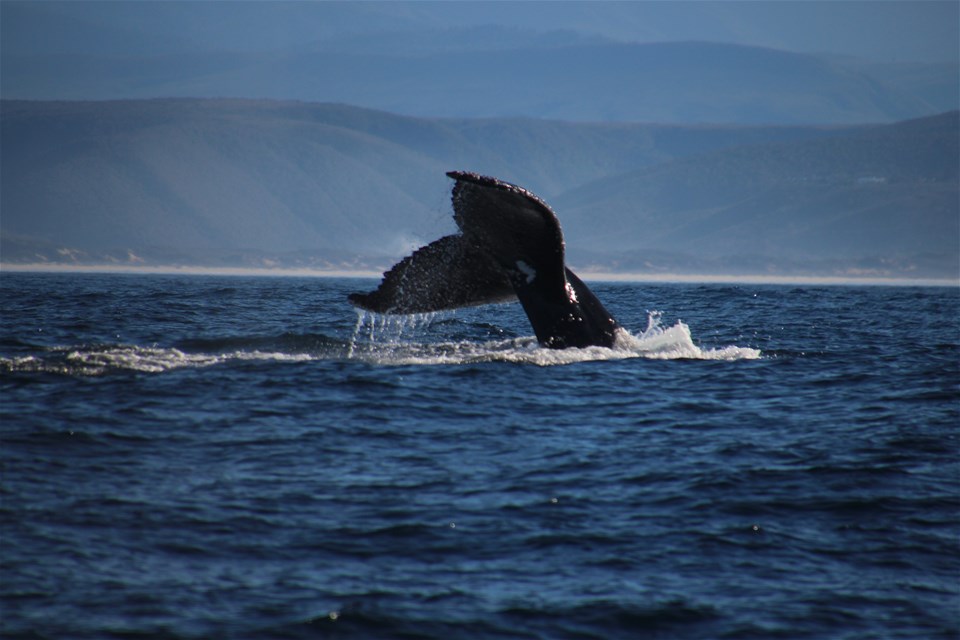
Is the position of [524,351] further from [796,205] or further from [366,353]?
[796,205]

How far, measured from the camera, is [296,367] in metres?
15.2

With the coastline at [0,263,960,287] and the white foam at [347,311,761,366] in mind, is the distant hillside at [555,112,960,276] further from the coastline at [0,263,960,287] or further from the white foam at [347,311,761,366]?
the white foam at [347,311,761,366]

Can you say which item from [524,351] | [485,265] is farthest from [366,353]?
[485,265]

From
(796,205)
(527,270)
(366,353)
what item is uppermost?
(796,205)

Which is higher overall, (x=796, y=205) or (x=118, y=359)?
(x=796, y=205)

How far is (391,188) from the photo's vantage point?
153750 millimetres

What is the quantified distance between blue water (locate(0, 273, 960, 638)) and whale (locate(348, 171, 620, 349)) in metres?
0.96

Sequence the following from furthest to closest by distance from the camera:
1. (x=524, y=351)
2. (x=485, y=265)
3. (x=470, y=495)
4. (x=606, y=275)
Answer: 1. (x=606, y=275)
2. (x=524, y=351)
3. (x=485, y=265)
4. (x=470, y=495)

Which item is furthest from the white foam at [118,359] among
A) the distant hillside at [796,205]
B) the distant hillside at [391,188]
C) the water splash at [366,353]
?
the distant hillside at [796,205]

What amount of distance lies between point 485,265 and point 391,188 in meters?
141

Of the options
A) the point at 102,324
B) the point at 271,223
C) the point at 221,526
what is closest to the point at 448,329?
the point at 102,324

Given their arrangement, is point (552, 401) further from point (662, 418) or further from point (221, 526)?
point (221, 526)

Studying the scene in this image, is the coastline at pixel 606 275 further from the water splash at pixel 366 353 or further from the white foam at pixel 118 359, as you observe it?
the white foam at pixel 118 359

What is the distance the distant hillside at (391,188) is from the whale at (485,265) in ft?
279
